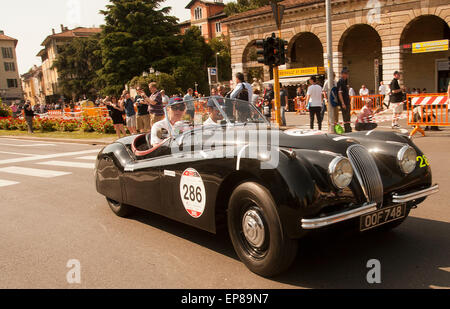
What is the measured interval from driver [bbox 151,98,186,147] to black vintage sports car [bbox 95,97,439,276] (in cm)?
1

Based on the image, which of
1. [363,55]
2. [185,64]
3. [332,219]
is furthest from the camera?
[185,64]

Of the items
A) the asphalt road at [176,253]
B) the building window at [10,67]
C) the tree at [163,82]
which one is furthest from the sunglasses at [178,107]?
the building window at [10,67]

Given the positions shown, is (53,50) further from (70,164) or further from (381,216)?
(381,216)

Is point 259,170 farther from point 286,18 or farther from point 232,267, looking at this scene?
point 286,18

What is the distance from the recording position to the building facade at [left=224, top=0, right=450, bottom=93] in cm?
2700

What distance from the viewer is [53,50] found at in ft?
287

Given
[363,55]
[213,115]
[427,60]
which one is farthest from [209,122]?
[363,55]

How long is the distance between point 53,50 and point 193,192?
94.2m

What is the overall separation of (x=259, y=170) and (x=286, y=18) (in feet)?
105

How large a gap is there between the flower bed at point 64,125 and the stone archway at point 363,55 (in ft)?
74.7

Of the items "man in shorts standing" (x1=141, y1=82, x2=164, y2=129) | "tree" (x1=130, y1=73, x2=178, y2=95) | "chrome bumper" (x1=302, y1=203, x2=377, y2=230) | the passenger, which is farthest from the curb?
"tree" (x1=130, y1=73, x2=178, y2=95)

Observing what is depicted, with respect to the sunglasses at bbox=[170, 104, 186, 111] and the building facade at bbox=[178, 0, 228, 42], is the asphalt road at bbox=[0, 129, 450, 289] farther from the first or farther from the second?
the building facade at bbox=[178, 0, 228, 42]

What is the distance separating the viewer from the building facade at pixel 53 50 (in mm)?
85500

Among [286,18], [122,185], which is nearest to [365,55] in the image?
[286,18]
